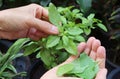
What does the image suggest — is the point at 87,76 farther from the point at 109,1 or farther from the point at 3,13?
the point at 109,1

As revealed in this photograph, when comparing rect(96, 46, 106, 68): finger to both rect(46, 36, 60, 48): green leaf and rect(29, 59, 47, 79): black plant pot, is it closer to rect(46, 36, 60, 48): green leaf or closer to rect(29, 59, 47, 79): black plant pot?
rect(46, 36, 60, 48): green leaf

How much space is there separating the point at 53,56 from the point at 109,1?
3.34ft

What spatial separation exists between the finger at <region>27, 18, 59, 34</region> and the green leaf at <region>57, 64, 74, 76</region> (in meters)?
0.14

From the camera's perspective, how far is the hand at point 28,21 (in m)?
1.21

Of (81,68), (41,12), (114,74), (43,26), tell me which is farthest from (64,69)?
(114,74)

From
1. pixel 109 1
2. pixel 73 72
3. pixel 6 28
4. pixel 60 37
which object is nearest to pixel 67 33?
pixel 60 37

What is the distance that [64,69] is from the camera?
109 centimetres

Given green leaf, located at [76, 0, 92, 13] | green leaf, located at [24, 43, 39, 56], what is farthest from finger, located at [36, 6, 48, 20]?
green leaf, located at [76, 0, 92, 13]

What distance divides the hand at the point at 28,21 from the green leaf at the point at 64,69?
6.4 inches

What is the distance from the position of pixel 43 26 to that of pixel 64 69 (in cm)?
20

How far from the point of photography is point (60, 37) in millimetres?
1168

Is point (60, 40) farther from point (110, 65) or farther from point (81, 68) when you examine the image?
point (110, 65)

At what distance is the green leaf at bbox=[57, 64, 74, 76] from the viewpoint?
1.08m

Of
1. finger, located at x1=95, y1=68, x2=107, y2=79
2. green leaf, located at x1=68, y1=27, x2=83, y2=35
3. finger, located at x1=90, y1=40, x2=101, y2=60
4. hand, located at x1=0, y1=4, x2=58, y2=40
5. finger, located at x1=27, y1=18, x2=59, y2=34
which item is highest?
hand, located at x1=0, y1=4, x2=58, y2=40
